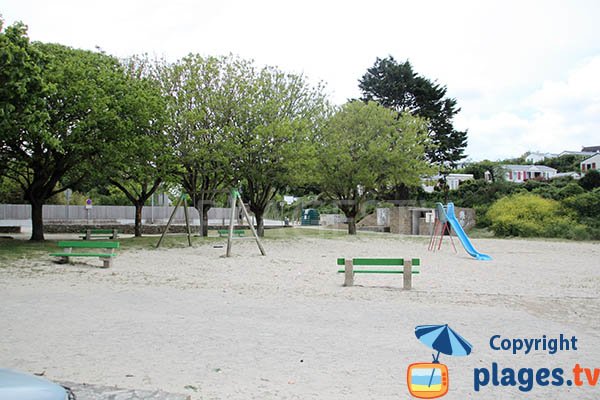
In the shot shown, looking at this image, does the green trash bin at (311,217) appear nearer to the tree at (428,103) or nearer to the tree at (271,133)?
the tree at (428,103)

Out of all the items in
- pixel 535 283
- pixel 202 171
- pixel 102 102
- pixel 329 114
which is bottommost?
pixel 535 283

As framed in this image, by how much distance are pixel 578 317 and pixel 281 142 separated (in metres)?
20.5

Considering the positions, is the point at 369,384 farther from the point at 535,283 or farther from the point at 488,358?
the point at 535,283

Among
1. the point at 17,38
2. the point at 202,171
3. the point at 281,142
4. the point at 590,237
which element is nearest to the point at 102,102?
the point at 17,38

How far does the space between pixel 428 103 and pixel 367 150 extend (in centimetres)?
2058

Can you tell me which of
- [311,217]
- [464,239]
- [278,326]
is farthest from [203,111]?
[311,217]

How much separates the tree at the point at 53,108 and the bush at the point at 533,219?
2493 centimetres

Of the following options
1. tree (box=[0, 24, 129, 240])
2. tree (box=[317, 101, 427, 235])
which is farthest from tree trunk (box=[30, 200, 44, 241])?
tree (box=[317, 101, 427, 235])

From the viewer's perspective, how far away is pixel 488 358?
5.82 metres

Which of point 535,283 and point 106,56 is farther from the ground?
point 106,56

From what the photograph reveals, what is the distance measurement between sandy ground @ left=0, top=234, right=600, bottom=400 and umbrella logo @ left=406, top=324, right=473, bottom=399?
0.11m

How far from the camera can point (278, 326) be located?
23.9 feet

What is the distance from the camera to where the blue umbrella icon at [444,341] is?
5898 millimetres

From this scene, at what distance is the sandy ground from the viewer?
16.3ft
